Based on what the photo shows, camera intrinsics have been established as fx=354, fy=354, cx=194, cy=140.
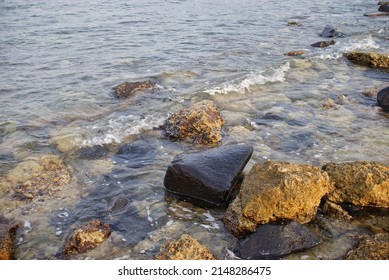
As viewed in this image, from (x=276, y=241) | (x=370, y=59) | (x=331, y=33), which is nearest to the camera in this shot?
(x=276, y=241)

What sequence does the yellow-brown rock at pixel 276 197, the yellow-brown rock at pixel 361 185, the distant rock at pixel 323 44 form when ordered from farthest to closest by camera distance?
the distant rock at pixel 323 44 < the yellow-brown rock at pixel 361 185 < the yellow-brown rock at pixel 276 197

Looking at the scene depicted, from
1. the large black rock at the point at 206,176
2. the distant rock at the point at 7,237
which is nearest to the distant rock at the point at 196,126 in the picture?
the large black rock at the point at 206,176

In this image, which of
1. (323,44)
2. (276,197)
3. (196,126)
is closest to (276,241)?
(276,197)

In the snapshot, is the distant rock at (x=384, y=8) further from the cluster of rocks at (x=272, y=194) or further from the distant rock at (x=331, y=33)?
the cluster of rocks at (x=272, y=194)

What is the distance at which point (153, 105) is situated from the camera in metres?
8.52

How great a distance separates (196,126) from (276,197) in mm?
2749

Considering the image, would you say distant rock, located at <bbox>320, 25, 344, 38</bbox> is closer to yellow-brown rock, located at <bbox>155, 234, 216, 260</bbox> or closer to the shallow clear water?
the shallow clear water

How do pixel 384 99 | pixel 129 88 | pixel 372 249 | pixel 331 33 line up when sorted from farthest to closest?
pixel 331 33 → pixel 129 88 → pixel 384 99 → pixel 372 249

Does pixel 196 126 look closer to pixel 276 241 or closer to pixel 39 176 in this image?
pixel 39 176

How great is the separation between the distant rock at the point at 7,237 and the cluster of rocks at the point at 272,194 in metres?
1.87

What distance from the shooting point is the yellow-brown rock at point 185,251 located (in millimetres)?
3787

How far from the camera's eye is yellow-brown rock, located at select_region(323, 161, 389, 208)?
4.61m

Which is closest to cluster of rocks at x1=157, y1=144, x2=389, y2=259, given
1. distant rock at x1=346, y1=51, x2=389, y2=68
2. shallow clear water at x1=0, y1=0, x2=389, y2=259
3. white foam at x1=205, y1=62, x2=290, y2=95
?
shallow clear water at x1=0, y1=0, x2=389, y2=259
